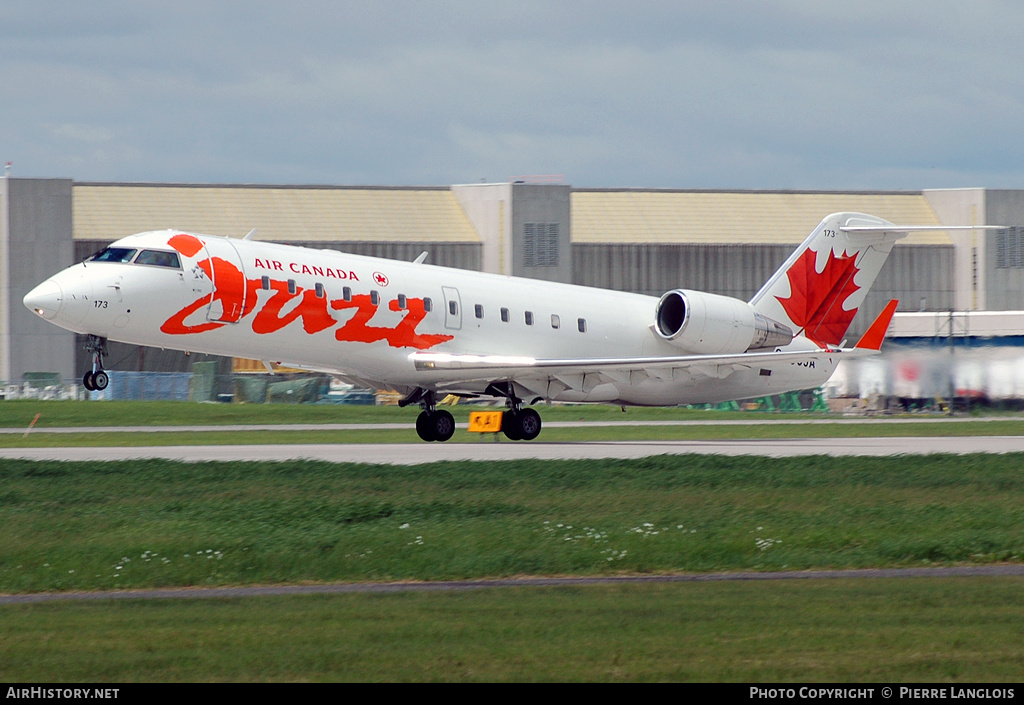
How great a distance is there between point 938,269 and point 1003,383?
31.0 meters

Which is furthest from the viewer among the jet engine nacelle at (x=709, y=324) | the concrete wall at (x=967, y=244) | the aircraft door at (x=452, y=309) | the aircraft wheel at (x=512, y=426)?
the concrete wall at (x=967, y=244)

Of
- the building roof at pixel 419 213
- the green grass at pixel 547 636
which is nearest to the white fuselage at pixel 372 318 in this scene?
the green grass at pixel 547 636

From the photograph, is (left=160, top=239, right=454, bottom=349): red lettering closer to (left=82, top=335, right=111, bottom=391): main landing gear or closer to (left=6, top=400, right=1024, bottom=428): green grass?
(left=82, top=335, right=111, bottom=391): main landing gear

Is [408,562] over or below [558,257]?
below

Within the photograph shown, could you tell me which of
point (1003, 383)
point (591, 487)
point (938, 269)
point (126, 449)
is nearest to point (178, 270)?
point (126, 449)

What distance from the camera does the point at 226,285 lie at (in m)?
28.4

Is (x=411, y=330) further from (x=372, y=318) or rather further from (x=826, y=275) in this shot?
(x=826, y=275)

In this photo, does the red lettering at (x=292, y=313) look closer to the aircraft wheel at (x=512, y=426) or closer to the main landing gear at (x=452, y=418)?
the main landing gear at (x=452, y=418)

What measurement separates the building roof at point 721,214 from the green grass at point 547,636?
6104cm

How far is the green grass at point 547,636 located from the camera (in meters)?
9.85

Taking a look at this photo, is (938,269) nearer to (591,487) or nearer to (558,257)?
(558,257)

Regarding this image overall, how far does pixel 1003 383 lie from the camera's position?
4894 cm

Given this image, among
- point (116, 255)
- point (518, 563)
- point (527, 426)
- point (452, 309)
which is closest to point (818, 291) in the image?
point (527, 426)

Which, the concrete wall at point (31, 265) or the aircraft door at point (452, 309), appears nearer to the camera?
the aircraft door at point (452, 309)
